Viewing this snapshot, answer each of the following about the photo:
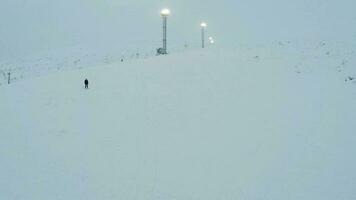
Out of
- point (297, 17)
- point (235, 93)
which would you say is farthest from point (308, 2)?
point (235, 93)

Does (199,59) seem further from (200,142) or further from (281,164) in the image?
(281,164)

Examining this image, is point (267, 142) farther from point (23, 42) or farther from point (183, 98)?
point (23, 42)

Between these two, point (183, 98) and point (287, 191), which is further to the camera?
point (183, 98)

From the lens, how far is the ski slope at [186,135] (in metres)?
10.6

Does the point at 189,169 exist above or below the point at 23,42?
below

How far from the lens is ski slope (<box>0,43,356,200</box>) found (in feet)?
34.8

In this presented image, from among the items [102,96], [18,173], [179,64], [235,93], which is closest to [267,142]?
[235,93]

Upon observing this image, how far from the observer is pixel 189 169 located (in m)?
11.4

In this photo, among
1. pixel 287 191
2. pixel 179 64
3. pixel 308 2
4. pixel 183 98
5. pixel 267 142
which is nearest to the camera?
pixel 287 191

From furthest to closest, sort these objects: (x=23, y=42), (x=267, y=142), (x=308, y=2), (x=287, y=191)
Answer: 1. (x=23, y=42)
2. (x=308, y=2)
3. (x=267, y=142)
4. (x=287, y=191)

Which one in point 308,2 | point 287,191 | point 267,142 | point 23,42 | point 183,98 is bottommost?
point 287,191

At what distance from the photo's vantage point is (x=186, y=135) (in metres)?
13.6

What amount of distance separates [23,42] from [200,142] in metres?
99.2

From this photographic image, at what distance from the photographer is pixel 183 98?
1738 centimetres
